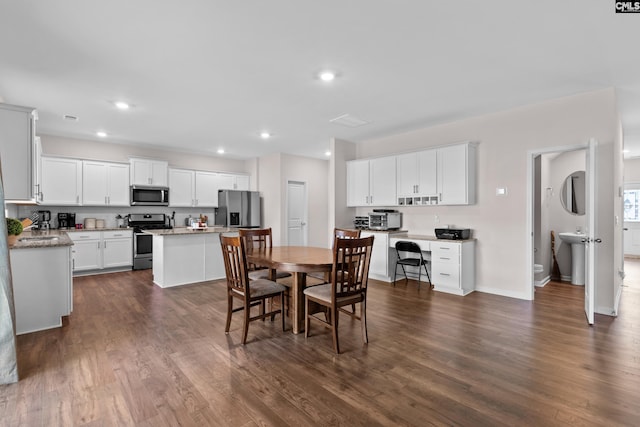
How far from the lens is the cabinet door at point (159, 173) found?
6.61m

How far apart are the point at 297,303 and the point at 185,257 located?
2742 mm

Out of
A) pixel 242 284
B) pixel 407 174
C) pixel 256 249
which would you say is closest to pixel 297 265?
pixel 242 284

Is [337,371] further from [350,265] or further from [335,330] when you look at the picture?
[350,265]

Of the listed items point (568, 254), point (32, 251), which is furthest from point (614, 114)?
point (32, 251)

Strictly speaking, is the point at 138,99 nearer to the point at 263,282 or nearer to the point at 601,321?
the point at 263,282

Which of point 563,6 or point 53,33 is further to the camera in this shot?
point 53,33

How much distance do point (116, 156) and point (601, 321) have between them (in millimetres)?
8165

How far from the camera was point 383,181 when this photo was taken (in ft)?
18.4

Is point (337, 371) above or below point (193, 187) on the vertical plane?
below

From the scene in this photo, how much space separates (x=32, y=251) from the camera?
3.08 meters

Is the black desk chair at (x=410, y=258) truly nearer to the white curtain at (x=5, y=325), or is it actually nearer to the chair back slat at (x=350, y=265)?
the chair back slat at (x=350, y=265)

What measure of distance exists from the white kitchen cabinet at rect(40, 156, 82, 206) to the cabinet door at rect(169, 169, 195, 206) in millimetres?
1615

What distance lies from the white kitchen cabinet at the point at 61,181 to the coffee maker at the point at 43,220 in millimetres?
340

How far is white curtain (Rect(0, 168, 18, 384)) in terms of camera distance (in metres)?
2.20
